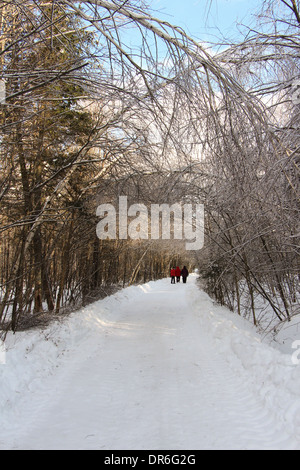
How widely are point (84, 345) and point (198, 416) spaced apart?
3.70 meters

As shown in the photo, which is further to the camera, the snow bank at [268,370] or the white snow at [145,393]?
the snow bank at [268,370]

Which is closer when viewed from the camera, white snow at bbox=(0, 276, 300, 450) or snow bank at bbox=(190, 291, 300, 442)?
white snow at bbox=(0, 276, 300, 450)

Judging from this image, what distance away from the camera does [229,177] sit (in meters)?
3.15

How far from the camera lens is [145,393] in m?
4.19

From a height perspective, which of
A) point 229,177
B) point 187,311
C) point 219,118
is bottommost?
point 187,311

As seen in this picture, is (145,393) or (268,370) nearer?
(145,393)

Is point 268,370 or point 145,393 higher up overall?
point 268,370

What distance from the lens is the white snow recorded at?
10.1 ft

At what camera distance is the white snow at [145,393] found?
3074mm

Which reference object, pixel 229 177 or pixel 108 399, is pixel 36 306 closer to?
pixel 108 399

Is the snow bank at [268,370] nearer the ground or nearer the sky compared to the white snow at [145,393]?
nearer the sky

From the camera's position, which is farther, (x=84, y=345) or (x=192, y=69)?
(x=84, y=345)
